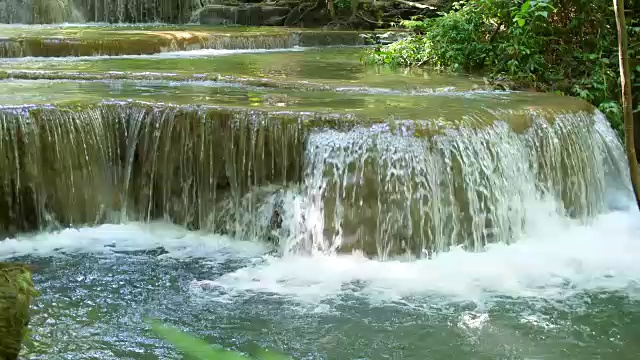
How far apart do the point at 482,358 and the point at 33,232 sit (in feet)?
12.8

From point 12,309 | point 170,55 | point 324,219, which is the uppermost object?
point 170,55

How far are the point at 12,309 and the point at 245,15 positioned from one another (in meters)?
15.6

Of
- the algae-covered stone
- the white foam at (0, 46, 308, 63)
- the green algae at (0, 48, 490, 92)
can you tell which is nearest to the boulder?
the white foam at (0, 46, 308, 63)

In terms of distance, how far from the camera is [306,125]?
575 cm

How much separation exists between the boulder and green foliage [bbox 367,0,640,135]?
8805 millimetres

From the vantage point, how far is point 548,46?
898 centimetres

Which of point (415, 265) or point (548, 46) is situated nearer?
point (415, 265)

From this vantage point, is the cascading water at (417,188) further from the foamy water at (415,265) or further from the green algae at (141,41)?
the green algae at (141,41)

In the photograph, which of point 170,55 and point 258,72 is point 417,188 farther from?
point 170,55

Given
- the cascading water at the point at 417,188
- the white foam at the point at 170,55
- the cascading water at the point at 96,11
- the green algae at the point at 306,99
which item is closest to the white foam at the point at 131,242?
the cascading water at the point at 417,188

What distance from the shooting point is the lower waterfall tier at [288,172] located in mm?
5578

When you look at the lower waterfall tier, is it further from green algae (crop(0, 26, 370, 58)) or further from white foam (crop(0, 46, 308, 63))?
green algae (crop(0, 26, 370, 58))

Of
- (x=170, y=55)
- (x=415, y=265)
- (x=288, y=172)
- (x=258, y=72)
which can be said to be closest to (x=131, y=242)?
(x=288, y=172)

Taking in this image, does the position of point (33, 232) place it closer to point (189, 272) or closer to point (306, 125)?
point (189, 272)
